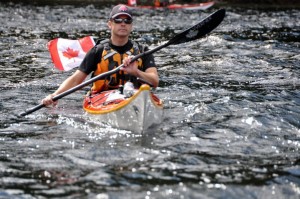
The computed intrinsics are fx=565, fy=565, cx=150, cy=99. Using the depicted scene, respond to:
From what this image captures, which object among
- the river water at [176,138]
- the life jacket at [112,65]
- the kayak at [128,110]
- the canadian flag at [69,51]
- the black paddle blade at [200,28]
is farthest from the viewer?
the canadian flag at [69,51]

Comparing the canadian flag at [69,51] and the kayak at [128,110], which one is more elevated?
the canadian flag at [69,51]

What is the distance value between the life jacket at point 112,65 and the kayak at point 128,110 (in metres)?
0.26

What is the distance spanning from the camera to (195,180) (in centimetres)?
573

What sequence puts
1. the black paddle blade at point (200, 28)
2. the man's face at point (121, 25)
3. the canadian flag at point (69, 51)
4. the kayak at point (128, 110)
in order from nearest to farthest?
the kayak at point (128, 110) < the man's face at point (121, 25) < the black paddle blade at point (200, 28) < the canadian flag at point (69, 51)

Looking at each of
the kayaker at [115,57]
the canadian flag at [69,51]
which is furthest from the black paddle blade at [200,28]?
the canadian flag at [69,51]

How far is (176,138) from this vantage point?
748cm

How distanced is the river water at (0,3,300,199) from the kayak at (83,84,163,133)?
13cm

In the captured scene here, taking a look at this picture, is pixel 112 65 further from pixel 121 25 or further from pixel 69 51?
pixel 69 51

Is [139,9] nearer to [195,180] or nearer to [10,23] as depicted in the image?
[10,23]

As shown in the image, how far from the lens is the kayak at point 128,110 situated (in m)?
7.33

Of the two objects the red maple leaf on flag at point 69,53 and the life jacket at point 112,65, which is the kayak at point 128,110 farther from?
the red maple leaf on flag at point 69,53

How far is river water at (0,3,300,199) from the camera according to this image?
18.5 feet

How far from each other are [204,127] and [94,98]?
5.81 ft

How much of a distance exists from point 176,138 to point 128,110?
74 cm
